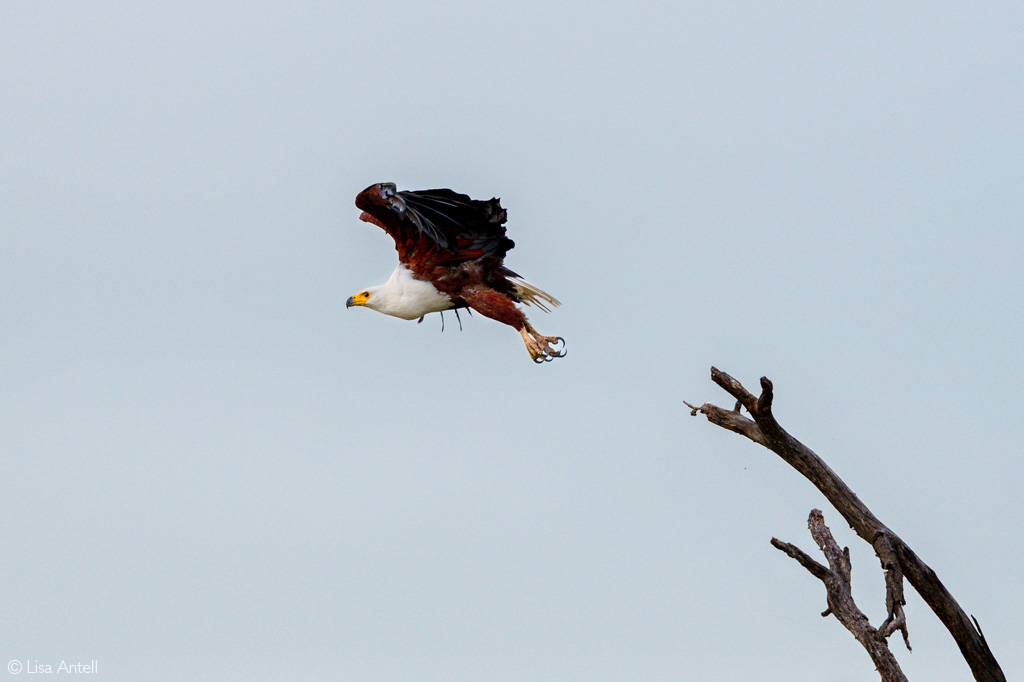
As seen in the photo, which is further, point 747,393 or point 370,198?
point 370,198

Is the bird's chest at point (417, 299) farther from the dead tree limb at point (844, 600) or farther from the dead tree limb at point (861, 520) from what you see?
the dead tree limb at point (844, 600)

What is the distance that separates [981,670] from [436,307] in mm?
4318

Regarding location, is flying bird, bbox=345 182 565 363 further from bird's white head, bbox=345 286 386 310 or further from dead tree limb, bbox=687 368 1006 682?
dead tree limb, bbox=687 368 1006 682

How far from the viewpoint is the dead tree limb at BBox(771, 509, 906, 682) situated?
7176 mm

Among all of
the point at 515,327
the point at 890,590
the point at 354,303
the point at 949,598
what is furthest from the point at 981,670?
the point at 354,303

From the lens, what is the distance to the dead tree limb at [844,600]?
718cm

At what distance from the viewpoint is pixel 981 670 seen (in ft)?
24.0

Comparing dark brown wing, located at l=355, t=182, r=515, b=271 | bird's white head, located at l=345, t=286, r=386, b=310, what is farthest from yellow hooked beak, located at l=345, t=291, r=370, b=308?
dark brown wing, located at l=355, t=182, r=515, b=271

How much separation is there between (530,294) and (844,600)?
2.95m

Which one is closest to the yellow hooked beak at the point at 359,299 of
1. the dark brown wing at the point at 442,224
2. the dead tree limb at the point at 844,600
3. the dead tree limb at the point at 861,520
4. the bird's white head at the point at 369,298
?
the bird's white head at the point at 369,298

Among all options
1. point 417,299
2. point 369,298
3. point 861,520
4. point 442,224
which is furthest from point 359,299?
point 861,520

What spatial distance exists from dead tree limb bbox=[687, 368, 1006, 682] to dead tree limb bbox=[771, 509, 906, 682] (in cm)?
25

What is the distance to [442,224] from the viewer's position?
8062mm

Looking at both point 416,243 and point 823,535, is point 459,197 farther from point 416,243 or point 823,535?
point 823,535
